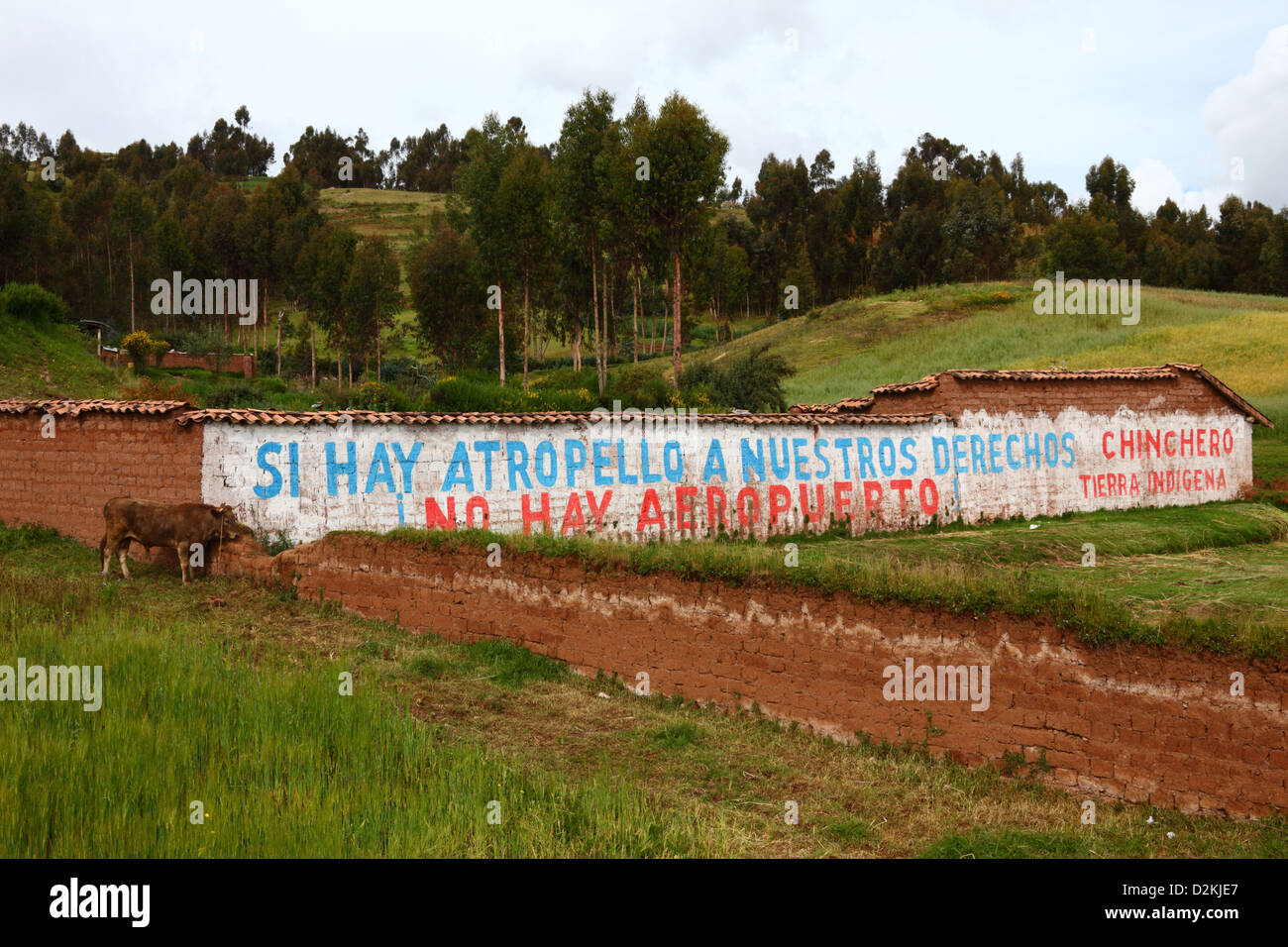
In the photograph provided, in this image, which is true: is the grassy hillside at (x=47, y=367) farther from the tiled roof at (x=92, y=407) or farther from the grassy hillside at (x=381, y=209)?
the grassy hillside at (x=381, y=209)

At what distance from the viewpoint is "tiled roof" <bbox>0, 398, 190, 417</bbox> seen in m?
16.9

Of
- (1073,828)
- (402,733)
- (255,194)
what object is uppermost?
(255,194)

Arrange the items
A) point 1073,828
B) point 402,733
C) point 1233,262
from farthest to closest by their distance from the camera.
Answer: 1. point 1233,262
2. point 402,733
3. point 1073,828

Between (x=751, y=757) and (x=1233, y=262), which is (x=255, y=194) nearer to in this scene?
(x=751, y=757)

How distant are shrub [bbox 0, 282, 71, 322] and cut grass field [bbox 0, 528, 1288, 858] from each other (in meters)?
32.9

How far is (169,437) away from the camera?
16938mm

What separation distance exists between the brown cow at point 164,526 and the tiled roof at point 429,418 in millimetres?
1537

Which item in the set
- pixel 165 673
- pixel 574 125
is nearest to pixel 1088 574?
pixel 165 673

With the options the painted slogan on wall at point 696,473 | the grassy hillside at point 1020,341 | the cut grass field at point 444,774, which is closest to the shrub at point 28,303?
the painted slogan on wall at point 696,473

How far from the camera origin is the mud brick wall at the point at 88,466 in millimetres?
16844

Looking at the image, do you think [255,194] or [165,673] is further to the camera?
[255,194]

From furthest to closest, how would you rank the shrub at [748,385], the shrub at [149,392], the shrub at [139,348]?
the shrub at [139,348], the shrub at [748,385], the shrub at [149,392]

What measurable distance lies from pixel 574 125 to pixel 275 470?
35.6 meters

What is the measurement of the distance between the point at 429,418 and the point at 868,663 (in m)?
10.3
